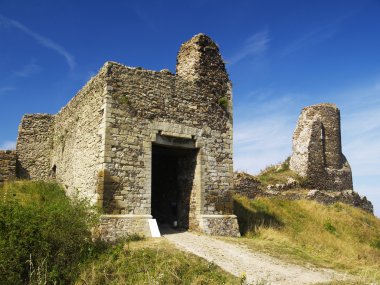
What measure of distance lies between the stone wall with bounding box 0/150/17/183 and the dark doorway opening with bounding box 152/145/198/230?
7.34m

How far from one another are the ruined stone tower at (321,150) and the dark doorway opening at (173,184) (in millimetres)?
14420

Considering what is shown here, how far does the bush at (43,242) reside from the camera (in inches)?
302

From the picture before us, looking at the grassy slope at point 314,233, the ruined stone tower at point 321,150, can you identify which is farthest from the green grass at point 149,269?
the ruined stone tower at point 321,150

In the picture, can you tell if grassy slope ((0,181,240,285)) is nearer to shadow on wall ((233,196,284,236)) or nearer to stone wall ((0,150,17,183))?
shadow on wall ((233,196,284,236))

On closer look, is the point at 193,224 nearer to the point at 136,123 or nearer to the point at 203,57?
the point at 136,123

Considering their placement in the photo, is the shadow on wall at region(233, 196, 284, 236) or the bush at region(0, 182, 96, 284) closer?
the bush at region(0, 182, 96, 284)

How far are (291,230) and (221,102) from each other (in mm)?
6528

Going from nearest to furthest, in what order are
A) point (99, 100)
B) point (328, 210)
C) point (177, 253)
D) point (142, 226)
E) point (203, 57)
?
point (177, 253) < point (142, 226) < point (99, 100) < point (203, 57) < point (328, 210)

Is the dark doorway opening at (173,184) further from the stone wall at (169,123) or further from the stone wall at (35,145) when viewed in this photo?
the stone wall at (35,145)

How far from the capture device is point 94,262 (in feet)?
27.7

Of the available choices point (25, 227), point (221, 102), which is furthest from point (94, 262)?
point (221, 102)

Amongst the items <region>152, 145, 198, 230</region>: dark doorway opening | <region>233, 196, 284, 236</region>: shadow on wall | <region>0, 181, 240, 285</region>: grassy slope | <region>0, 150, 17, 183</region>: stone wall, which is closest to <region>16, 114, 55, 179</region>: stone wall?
<region>0, 150, 17, 183</region>: stone wall

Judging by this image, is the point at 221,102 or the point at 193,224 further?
the point at 221,102

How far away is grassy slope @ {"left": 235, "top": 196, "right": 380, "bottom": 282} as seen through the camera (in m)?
11.0
